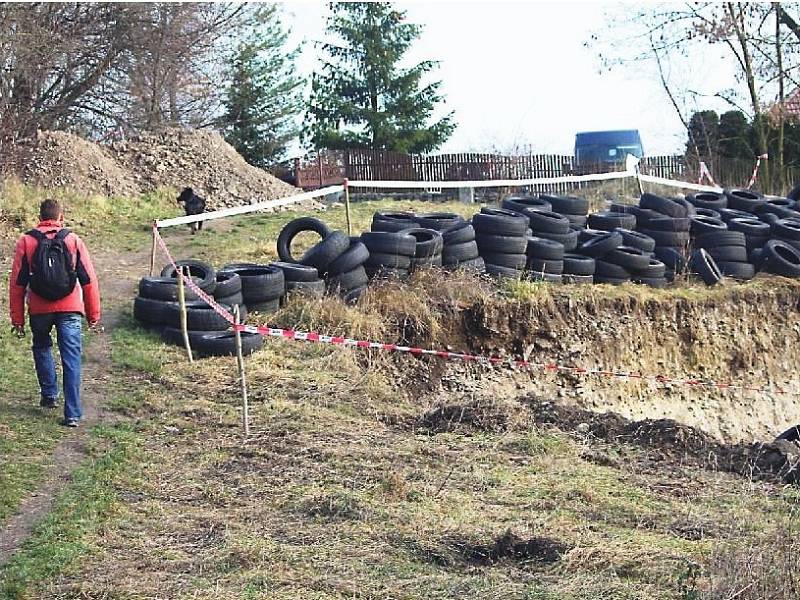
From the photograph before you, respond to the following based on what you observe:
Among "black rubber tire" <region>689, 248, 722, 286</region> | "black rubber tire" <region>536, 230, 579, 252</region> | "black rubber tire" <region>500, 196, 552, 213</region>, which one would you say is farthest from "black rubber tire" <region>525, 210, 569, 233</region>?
"black rubber tire" <region>689, 248, 722, 286</region>

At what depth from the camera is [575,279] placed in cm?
1570

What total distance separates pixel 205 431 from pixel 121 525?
2.28m

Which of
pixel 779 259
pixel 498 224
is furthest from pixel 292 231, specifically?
pixel 779 259

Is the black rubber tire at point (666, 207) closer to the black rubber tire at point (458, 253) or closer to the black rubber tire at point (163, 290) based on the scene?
the black rubber tire at point (458, 253)

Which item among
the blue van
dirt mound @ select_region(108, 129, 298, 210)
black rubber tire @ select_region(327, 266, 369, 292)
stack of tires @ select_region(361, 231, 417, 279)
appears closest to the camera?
black rubber tire @ select_region(327, 266, 369, 292)

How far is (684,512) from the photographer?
25.8 ft

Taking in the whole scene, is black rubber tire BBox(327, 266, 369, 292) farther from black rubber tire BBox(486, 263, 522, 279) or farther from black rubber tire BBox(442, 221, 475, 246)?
black rubber tire BBox(486, 263, 522, 279)

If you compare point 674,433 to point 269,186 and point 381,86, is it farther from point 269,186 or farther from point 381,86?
point 381,86

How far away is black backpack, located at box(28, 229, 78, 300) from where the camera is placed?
9.08 metres

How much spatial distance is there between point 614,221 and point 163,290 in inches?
323

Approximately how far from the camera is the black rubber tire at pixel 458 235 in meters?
14.6

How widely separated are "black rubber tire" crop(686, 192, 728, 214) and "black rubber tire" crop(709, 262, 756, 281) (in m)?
2.02

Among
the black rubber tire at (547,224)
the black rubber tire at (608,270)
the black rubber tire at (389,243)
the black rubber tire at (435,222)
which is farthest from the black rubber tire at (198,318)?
the black rubber tire at (608,270)

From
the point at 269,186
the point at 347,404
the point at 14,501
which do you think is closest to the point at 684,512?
the point at 347,404
